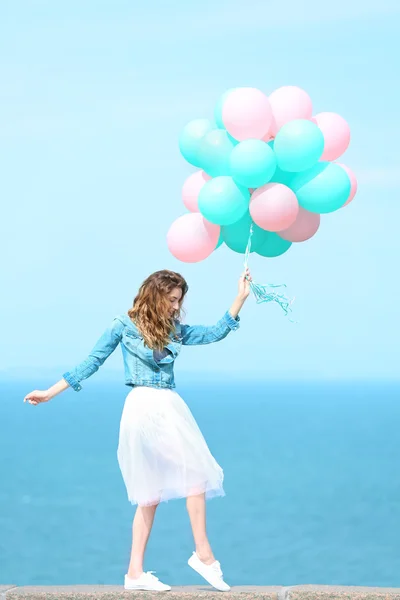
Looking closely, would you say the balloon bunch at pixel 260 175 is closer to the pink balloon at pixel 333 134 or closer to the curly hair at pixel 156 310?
the pink balloon at pixel 333 134

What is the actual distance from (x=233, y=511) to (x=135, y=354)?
126 ft

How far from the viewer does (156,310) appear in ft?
18.2

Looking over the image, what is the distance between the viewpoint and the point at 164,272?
5.59 meters

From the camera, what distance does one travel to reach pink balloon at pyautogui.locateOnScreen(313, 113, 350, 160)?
240 inches

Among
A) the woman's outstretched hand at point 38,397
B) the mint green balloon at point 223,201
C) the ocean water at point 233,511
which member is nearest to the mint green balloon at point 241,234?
the mint green balloon at point 223,201

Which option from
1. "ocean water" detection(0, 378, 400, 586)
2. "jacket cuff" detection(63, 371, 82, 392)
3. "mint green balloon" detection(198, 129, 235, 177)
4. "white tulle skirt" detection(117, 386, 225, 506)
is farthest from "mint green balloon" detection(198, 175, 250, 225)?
"ocean water" detection(0, 378, 400, 586)

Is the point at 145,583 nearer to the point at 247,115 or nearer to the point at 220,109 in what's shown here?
the point at 247,115

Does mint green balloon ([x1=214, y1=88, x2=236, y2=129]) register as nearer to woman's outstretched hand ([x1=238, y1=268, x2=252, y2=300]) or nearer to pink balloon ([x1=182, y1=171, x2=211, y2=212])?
pink balloon ([x1=182, y1=171, x2=211, y2=212])

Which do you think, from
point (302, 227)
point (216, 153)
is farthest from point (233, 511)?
point (216, 153)

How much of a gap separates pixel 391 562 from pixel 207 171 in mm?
31306

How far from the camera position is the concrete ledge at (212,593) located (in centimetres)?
509

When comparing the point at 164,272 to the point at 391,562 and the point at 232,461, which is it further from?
the point at 232,461

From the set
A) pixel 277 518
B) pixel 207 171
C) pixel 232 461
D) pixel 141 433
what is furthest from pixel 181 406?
pixel 232 461

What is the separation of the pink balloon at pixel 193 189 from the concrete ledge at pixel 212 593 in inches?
77.3
